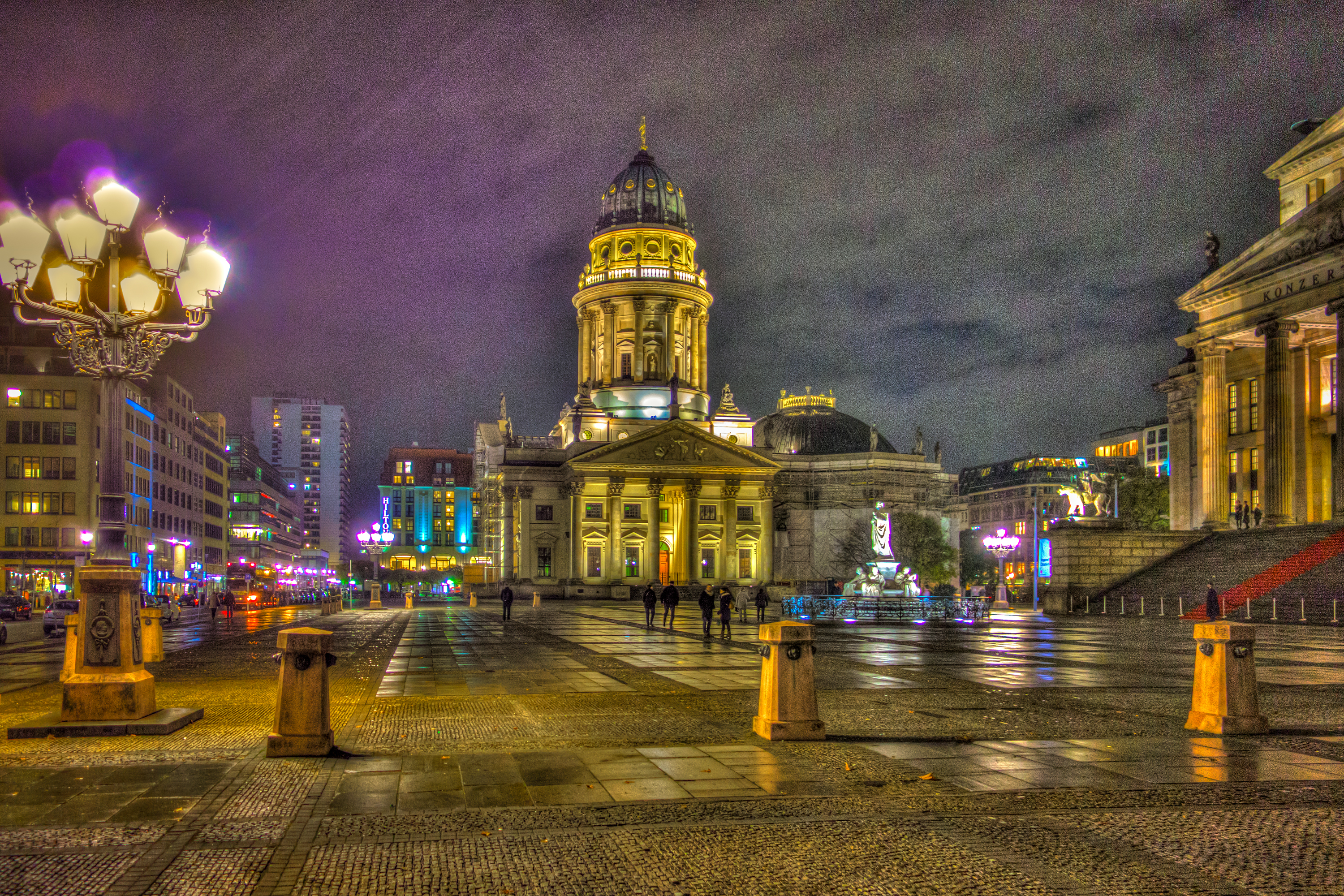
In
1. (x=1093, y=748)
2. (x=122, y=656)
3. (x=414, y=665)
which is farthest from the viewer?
(x=414, y=665)

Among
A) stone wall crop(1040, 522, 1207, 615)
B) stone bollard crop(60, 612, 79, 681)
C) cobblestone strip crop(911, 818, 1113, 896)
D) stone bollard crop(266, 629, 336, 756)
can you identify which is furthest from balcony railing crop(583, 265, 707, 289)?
cobblestone strip crop(911, 818, 1113, 896)

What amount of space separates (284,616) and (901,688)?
43.5 metres

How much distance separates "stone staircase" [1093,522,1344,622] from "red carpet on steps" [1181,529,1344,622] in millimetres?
35

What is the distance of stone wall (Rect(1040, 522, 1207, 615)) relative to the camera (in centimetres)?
5362

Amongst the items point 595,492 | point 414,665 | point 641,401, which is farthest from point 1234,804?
point 641,401

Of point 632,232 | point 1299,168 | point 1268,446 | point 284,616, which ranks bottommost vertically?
point 284,616

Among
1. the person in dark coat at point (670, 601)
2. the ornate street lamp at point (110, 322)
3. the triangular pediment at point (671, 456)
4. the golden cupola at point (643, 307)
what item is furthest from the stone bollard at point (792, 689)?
the golden cupola at point (643, 307)

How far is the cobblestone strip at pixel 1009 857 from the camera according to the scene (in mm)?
6742

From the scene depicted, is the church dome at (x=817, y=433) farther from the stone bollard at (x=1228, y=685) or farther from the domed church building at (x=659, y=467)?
the stone bollard at (x=1228, y=685)

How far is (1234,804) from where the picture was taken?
9.19 meters

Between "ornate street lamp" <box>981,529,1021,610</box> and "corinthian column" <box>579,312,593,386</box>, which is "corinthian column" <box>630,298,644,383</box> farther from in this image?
"ornate street lamp" <box>981,529,1021,610</box>

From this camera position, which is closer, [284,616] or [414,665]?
[414,665]

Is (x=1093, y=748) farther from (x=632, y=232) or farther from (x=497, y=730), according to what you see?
(x=632, y=232)

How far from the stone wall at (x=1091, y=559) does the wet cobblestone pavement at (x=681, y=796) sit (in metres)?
35.8
